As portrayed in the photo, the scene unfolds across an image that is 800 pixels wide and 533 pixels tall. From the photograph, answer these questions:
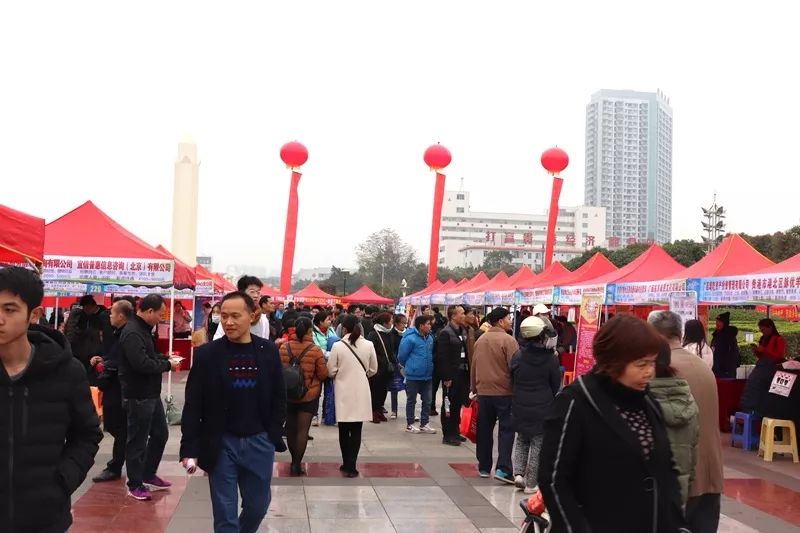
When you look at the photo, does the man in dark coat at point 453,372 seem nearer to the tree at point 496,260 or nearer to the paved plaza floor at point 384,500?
the paved plaza floor at point 384,500

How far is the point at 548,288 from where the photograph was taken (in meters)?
16.8

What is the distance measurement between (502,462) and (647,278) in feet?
24.7

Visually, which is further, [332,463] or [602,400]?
[332,463]

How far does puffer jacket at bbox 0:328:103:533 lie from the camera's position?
8.04 ft

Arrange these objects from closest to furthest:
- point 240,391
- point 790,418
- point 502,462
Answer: point 240,391
point 502,462
point 790,418

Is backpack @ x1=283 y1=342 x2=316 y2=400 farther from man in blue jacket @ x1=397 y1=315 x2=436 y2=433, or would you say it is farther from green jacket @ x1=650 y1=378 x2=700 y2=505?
green jacket @ x1=650 y1=378 x2=700 y2=505

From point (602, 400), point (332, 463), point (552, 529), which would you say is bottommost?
point (332, 463)

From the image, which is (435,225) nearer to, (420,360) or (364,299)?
(364,299)

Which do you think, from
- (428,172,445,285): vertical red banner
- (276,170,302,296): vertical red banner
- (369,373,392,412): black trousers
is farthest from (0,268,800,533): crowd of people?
(428,172,445,285): vertical red banner

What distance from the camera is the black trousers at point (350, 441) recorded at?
7.54m

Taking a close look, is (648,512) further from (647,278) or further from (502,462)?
(647,278)

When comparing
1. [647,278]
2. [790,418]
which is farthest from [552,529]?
[647,278]

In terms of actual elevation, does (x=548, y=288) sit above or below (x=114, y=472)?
above

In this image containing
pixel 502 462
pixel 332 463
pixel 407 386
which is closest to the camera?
pixel 502 462
